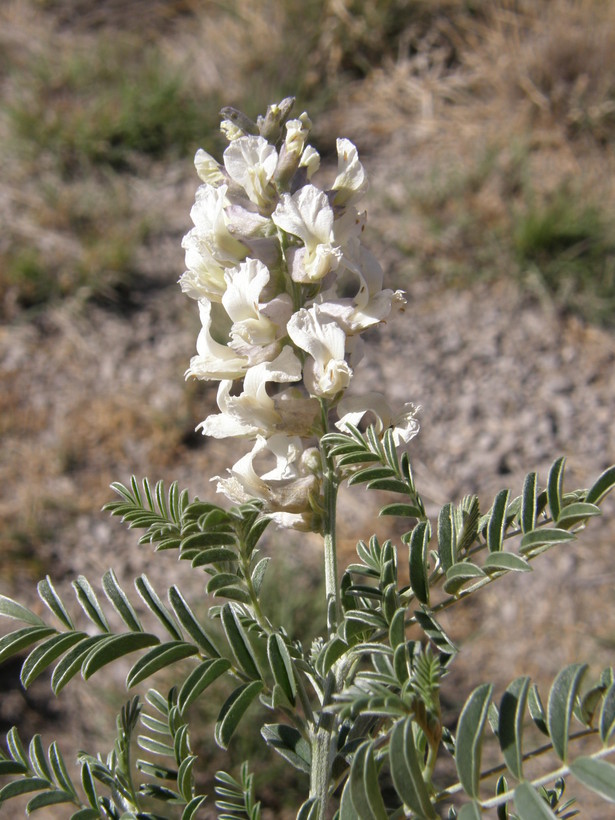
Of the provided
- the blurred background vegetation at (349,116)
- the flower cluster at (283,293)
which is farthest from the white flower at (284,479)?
the blurred background vegetation at (349,116)

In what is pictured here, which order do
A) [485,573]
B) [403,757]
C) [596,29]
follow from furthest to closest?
[596,29] → [485,573] → [403,757]

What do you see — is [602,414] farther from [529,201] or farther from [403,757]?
[403,757]

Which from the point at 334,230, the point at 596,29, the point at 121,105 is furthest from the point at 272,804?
the point at 596,29

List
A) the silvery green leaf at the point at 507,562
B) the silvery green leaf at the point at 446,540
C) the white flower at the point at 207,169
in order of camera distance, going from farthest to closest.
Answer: the white flower at the point at 207,169, the silvery green leaf at the point at 446,540, the silvery green leaf at the point at 507,562

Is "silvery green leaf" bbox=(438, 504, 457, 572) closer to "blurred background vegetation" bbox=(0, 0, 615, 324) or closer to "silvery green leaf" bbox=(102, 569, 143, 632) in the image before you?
"silvery green leaf" bbox=(102, 569, 143, 632)

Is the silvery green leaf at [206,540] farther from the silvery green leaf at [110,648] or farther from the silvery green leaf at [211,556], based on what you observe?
the silvery green leaf at [110,648]

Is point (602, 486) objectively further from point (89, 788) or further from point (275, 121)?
point (89, 788)

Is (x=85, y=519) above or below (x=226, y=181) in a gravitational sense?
below

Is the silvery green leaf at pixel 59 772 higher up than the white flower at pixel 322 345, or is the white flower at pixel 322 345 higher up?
the white flower at pixel 322 345
